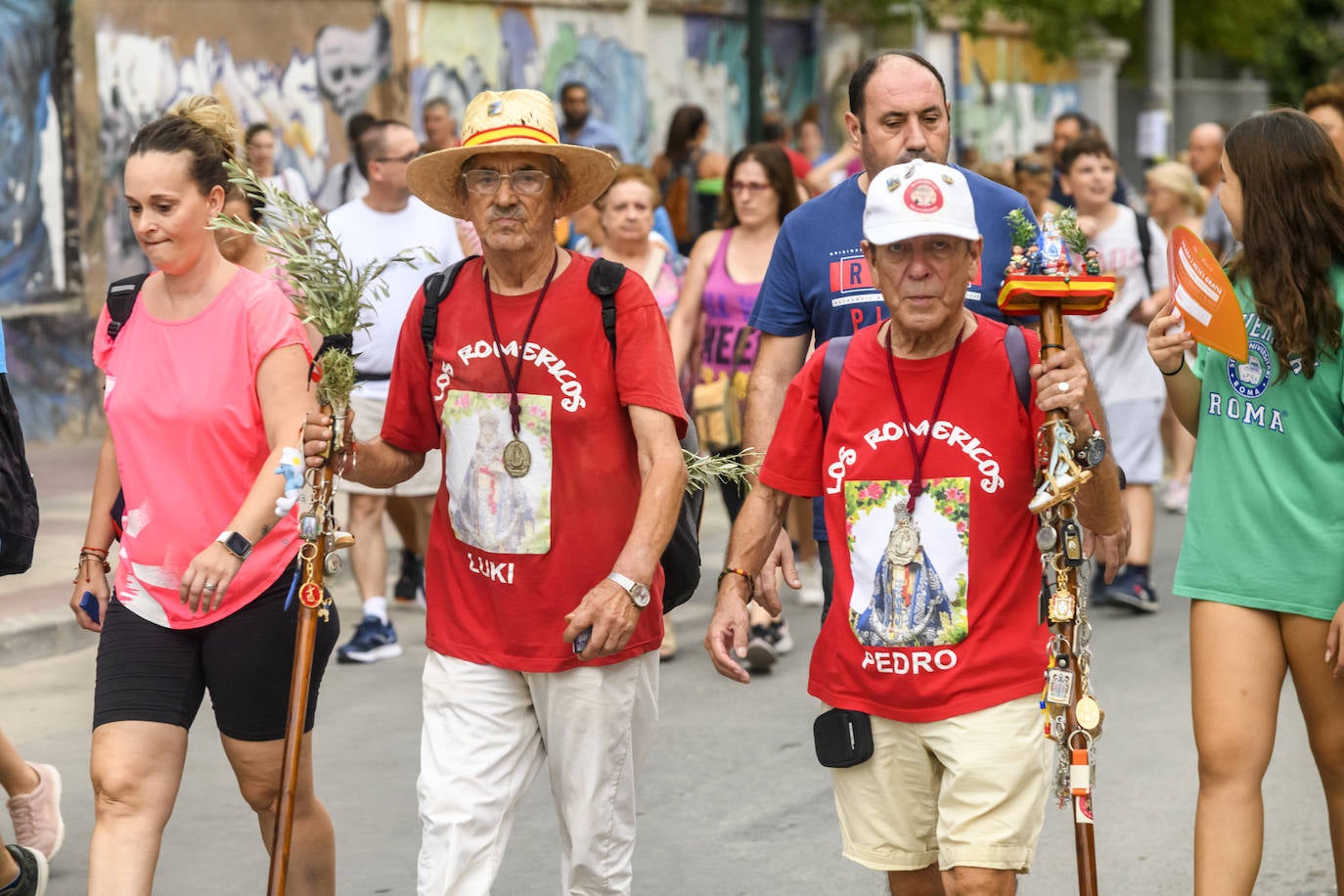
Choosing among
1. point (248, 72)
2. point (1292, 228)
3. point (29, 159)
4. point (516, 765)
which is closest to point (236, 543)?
point (516, 765)

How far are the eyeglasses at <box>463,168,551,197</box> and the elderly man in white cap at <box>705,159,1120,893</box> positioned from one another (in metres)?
0.80

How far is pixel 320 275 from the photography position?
13.2ft

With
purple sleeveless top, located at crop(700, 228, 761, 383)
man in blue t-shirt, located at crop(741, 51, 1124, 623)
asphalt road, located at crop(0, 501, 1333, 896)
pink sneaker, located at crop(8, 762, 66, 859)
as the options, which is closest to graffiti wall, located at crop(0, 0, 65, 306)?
asphalt road, located at crop(0, 501, 1333, 896)

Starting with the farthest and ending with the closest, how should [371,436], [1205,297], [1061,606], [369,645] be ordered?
[371,436]
[369,645]
[1205,297]
[1061,606]

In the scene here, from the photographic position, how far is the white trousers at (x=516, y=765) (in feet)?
13.6

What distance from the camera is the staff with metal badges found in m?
4.25

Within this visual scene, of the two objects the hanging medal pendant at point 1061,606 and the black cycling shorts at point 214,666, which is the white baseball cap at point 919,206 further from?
the black cycling shorts at point 214,666

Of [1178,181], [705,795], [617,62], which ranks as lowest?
[705,795]

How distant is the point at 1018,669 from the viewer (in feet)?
12.6

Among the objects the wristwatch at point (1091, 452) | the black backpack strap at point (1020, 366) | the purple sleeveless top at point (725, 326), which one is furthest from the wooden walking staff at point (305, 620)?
the purple sleeveless top at point (725, 326)

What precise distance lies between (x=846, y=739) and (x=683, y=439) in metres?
0.87

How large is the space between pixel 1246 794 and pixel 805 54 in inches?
848

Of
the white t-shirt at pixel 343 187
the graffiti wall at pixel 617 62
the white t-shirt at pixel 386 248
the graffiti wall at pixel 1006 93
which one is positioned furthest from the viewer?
the graffiti wall at pixel 1006 93

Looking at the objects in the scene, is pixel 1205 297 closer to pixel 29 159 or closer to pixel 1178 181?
pixel 1178 181
